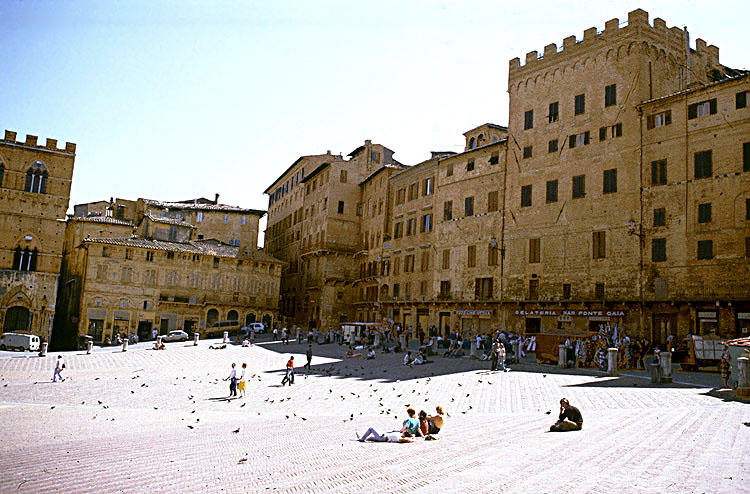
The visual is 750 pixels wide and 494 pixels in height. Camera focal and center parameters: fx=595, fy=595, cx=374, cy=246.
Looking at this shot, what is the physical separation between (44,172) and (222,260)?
18.0 m

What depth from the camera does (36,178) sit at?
5397 centimetres

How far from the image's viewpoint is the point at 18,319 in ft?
168

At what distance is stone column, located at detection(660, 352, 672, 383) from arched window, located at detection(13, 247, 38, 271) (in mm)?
51153

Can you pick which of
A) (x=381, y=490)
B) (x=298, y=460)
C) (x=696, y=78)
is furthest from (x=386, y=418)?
(x=696, y=78)

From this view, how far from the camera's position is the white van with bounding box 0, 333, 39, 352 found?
41844mm

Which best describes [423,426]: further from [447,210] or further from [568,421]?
[447,210]

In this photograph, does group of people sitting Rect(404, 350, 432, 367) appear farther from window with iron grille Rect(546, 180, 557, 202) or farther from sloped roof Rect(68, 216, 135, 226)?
sloped roof Rect(68, 216, 135, 226)

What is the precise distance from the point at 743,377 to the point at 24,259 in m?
54.7

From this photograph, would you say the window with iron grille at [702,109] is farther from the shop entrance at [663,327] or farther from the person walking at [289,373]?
the person walking at [289,373]

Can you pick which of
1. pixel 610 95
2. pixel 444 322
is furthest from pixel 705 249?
pixel 444 322

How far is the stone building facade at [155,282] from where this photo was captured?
55.0 metres

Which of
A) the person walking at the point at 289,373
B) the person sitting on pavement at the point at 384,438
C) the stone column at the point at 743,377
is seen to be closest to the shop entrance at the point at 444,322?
the person walking at the point at 289,373

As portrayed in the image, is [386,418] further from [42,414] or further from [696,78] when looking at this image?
[696,78]

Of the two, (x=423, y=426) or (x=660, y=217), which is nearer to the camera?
(x=423, y=426)
